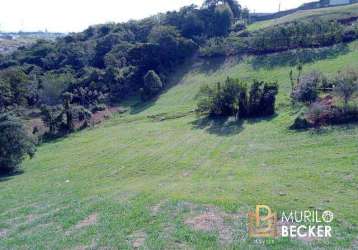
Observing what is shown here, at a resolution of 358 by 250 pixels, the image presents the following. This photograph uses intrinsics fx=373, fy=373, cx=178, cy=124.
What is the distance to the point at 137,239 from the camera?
1798 cm

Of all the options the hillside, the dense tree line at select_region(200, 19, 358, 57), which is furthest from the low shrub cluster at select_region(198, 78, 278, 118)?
the dense tree line at select_region(200, 19, 358, 57)

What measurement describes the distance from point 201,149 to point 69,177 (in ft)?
44.9

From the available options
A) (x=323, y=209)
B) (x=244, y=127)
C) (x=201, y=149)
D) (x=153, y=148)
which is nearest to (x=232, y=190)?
(x=323, y=209)

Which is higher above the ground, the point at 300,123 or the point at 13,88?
the point at 13,88

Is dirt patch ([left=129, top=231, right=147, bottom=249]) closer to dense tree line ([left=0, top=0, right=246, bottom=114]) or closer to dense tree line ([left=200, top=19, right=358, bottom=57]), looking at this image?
dense tree line ([left=0, top=0, right=246, bottom=114])

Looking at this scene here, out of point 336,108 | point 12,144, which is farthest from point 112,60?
point 336,108

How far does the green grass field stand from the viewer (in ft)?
60.2

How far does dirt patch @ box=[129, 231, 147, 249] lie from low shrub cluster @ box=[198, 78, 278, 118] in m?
34.3

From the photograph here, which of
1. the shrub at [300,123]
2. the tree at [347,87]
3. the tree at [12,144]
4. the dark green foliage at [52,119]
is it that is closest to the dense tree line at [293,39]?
the tree at [347,87]

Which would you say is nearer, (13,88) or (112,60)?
(13,88)

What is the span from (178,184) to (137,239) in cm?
1023

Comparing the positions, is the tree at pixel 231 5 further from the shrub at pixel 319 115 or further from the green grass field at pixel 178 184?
the shrub at pixel 319 115

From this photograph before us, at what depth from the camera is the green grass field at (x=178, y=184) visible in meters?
18.4

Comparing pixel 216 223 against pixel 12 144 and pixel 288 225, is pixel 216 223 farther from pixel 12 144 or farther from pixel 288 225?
pixel 12 144
